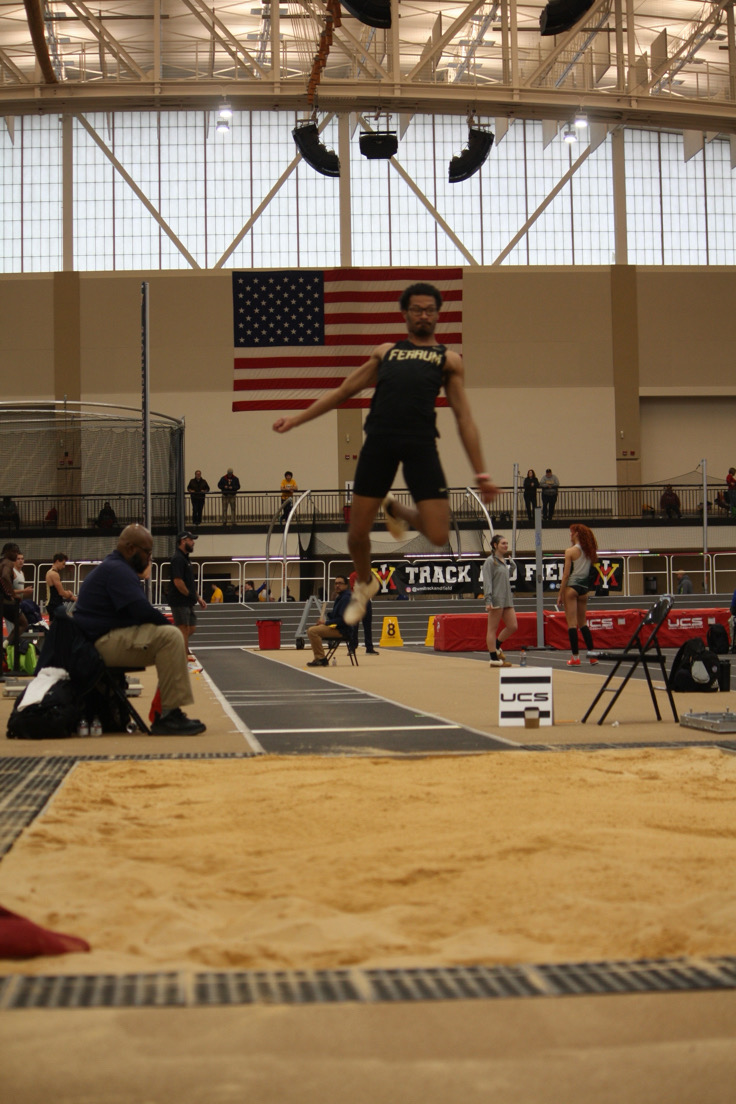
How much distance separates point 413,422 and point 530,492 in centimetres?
2697

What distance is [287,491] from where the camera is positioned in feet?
95.2

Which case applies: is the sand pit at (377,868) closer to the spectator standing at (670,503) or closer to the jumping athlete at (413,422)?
the jumping athlete at (413,422)

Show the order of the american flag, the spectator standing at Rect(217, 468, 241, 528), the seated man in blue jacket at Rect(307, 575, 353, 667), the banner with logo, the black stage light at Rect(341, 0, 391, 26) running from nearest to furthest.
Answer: the seated man in blue jacket at Rect(307, 575, 353, 667) < the black stage light at Rect(341, 0, 391, 26) < the banner with logo < the american flag < the spectator standing at Rect(217, 468, 241, 528)

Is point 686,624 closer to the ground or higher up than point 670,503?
closer to the ground

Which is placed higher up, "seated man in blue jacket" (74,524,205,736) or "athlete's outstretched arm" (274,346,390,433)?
"athlete's outstretched arm" (274,346,390,433)

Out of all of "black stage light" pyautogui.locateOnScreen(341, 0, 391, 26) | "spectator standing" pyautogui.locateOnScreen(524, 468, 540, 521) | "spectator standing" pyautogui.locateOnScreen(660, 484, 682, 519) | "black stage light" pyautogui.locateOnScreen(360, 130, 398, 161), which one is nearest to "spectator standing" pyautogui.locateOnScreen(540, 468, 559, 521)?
"spectator standing" pyautogui.locateOnScreen(524, 468, 540, 521)

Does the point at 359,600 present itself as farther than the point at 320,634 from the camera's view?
No

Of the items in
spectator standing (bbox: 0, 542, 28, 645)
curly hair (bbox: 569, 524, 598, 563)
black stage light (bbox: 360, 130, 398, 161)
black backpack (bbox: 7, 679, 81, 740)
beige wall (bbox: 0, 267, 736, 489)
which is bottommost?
black backpack (bbox: 7, 679, 81, 740)

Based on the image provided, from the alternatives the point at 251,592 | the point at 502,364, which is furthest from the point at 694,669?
the point at 502,364

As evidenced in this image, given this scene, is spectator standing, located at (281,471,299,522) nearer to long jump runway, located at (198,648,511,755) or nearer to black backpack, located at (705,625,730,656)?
black backpack, located at (705,625,730,656)

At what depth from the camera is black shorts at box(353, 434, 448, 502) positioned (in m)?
5.04

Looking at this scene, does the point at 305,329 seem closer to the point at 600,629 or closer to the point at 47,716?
the point at 600,629

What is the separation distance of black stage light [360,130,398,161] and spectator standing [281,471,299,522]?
912 cm

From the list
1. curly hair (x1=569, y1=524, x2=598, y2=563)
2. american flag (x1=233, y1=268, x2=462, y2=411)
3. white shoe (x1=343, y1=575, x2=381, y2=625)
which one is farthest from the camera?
american flag (x1=233, y1=268, x2=462, y2=411)
